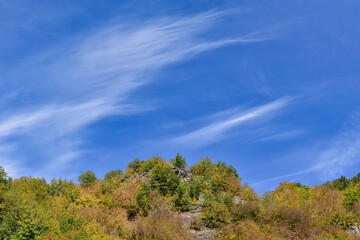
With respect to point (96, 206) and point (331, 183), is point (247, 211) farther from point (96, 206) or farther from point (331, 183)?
point (331, 183)

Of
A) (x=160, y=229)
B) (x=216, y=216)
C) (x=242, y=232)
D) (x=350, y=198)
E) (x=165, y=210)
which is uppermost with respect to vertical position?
(x=165, y=210)

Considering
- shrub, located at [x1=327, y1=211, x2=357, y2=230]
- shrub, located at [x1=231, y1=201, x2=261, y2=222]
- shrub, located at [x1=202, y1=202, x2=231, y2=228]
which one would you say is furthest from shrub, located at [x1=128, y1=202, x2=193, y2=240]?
shrub, located at [x1=327, y1=211, x2=357, y2=230]

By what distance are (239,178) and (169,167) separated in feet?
42.9

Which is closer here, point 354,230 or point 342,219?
point 354,230

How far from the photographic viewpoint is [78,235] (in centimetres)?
3366

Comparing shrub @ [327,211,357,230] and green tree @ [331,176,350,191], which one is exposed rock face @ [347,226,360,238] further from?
green tree @ [331,176,350,191]

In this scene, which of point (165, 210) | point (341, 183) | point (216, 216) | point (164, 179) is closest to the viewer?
point (216, 216)

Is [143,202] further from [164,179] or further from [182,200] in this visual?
[164,179]

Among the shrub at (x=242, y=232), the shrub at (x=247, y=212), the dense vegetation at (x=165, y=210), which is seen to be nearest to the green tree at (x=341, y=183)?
the dense vegetation at (x=165, y=210)

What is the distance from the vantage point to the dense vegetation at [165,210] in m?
36.7

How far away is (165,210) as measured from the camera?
47781 millimetres

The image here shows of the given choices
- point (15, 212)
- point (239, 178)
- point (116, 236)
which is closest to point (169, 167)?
point (239, 178)

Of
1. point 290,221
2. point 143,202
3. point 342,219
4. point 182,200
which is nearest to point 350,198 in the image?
point 342,219

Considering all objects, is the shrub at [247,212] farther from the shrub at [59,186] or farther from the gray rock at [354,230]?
the shrub at [59,186]
